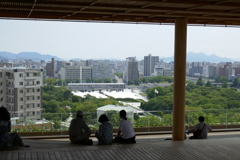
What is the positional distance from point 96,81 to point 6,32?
1233cm

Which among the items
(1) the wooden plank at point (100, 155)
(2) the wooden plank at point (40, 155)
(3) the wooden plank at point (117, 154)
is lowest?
(3) the wooden plank at point (117, 154)

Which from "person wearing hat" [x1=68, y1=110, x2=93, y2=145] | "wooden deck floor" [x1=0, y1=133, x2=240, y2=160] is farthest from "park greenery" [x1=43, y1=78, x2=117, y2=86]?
"wooden deck floor" [x1=0, y1=133, x2=240, y2=160]

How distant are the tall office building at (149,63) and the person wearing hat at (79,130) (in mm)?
29089

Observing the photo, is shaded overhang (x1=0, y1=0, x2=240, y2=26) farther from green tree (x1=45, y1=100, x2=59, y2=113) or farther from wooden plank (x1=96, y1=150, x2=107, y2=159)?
green tree (x1=45, y1=100, x2=59, y2=113)

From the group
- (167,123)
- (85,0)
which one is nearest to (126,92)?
(167,123)

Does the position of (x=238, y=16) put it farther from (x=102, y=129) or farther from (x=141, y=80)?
(x=141, y=80)

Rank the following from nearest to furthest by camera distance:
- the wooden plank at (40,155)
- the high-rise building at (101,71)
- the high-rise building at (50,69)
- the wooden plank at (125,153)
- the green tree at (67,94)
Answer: the wooden plank at (40,155) → the wooden plank at (125,153) → the green tree at (67,94) → the high-rise building at (50,69) → the high-rise building at (101,71)

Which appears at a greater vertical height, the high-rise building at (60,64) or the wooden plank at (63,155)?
the high-rise building at (60,64)

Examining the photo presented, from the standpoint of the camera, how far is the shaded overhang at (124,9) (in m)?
6.47

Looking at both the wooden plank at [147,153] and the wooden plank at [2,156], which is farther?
the wooden plank at [147,153]

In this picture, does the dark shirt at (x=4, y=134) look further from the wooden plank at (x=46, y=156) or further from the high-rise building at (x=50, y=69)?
the high-rise building at (x=50, y=69)

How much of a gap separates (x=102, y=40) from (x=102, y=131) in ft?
112

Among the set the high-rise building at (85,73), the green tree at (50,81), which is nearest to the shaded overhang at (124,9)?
the green tree at (50,81)

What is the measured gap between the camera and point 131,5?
6832mm
